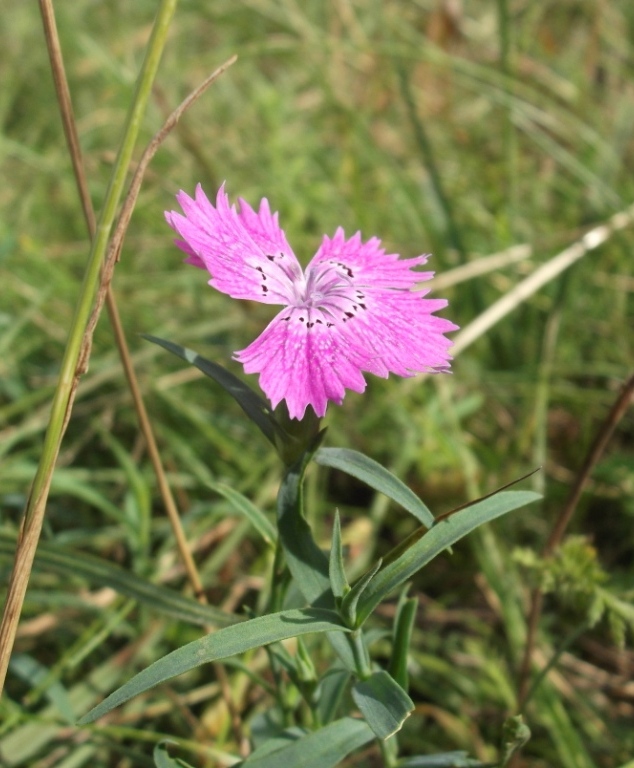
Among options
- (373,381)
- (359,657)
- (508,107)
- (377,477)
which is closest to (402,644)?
(359,657)

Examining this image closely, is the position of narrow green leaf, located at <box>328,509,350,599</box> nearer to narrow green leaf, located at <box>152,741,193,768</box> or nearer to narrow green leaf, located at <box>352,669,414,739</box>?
narrow green leaf, located at <box>352,669,414,739</box>

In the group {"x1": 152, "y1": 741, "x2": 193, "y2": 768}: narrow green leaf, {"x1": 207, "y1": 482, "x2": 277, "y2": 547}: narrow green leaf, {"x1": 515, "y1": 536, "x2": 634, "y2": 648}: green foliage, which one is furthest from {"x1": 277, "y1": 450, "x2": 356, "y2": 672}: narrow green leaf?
{"x1": 515, "y1": 536, "x2": 634, "y2": 648}: green foliage

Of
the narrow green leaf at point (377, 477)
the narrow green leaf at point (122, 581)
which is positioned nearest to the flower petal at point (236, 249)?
the narrow green leaf at point (377, 477)

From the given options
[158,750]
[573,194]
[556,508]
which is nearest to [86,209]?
[158,750]

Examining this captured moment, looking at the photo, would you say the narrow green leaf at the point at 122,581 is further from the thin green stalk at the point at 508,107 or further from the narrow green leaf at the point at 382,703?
the thin green stalk at the point at 508,107

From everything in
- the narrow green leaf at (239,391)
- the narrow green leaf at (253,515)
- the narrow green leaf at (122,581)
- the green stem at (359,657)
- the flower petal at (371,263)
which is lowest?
the green stem at (359,657)
